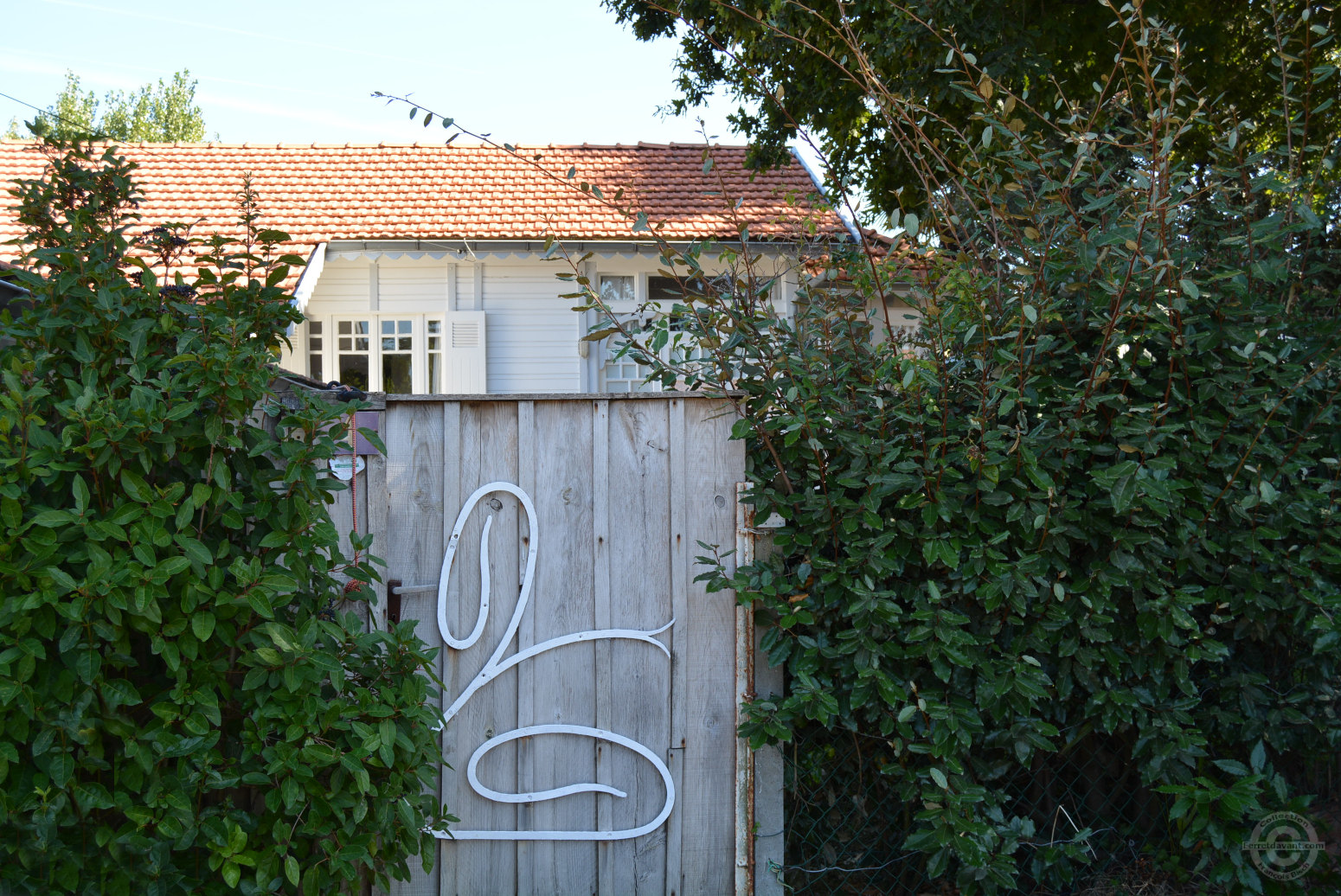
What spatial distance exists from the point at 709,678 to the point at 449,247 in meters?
8.43

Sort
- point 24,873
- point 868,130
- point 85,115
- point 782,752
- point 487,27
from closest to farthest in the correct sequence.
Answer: point 24,873 < point 782,752 < point 868,130 < point 487,27 < point 85,115

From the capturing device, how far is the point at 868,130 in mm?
7586

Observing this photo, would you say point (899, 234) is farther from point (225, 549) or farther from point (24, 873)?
point (24, 873)

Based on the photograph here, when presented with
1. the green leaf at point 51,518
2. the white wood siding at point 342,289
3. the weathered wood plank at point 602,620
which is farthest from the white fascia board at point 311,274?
the green leaf at point 51,518

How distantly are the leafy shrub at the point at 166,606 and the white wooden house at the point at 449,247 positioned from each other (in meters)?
7.93

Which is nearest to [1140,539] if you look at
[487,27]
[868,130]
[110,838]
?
[110,838]

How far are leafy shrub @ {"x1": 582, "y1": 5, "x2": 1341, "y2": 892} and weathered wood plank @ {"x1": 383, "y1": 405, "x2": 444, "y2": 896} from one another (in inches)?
28.9

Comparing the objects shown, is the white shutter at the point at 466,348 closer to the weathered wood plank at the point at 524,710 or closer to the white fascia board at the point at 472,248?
the white fascia board at the point at 472,248

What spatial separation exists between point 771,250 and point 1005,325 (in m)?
7.38

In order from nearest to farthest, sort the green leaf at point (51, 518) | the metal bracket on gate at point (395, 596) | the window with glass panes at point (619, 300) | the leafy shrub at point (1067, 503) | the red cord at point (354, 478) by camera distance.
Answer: the green leaf at point (51, 518)
the leafy shrub at point (1067, 503)
the red cord at point (354, 478)
the metal bracket on gate at point (395, 596)
the window with glass panes at point (619, 300)

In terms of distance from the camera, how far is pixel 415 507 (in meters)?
2.73

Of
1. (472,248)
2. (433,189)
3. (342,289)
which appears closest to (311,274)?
(342,289)

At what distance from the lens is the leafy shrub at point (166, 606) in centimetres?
196

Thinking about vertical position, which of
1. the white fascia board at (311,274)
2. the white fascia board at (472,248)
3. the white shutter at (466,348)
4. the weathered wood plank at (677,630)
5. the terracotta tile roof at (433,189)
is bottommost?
the weathered wood plank at (677,630)
